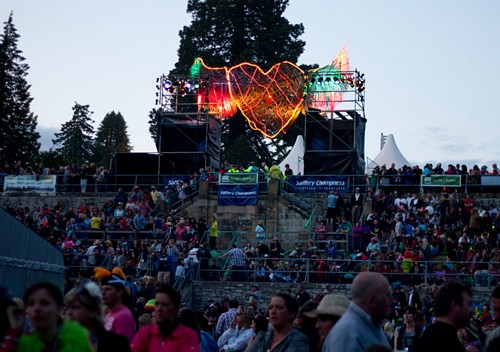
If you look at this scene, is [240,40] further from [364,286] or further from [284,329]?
[364,286]

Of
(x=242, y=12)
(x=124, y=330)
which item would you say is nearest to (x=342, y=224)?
(x=124, y=330)

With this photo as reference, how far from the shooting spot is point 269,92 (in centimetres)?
4312

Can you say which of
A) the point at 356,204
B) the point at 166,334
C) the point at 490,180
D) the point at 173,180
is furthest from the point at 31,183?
the point at 166,334

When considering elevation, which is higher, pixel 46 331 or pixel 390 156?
pixel 390 156

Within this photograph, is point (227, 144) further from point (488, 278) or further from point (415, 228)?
point (488, 278)

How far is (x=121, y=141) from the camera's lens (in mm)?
84750

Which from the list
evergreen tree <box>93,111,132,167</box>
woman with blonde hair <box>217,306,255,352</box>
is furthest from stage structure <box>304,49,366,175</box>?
evergreen tree <box>93,111,132,167</box>

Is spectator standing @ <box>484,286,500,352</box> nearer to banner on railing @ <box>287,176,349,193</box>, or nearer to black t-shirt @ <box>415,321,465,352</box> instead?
black t-shirt @ <box>415,321,465,352</box>

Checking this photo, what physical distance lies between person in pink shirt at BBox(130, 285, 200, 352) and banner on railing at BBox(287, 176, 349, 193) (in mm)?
28398

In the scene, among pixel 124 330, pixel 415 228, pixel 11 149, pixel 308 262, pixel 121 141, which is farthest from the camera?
pixel 121 141

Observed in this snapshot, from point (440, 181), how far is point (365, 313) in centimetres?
2964

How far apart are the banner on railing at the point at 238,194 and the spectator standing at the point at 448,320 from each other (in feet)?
94.4

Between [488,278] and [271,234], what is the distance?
9.47 m

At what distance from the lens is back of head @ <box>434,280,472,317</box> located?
8.25m
